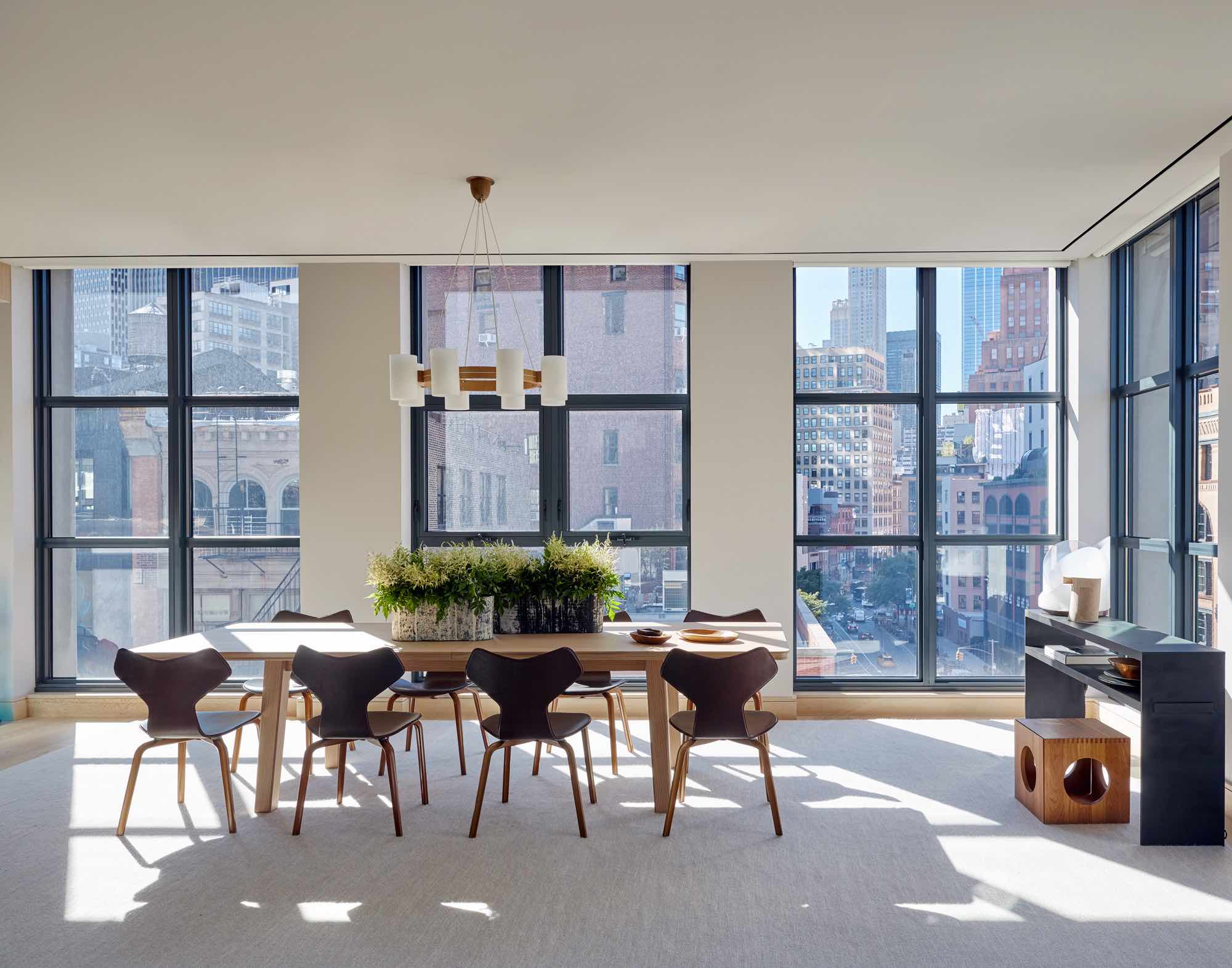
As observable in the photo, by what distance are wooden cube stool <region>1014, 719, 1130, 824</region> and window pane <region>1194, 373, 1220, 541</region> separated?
4.61 ft

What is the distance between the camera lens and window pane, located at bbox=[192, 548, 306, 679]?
19.6 feet

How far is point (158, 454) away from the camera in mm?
6070


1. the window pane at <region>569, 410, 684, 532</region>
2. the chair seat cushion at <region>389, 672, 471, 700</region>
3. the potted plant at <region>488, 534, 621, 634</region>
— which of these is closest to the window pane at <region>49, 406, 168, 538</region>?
the chair seat cushion at <region>389, 672, 471, 700</region>

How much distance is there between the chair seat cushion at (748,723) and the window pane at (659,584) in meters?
1.99

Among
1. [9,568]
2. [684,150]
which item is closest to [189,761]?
[9,568]

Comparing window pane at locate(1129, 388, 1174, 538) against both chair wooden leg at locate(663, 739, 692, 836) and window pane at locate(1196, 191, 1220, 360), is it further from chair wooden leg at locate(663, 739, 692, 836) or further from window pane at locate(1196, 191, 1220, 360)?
chair wooden leg at locate(663, 739, 692, 836)

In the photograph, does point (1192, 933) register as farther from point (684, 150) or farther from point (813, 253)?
point (813, 253)

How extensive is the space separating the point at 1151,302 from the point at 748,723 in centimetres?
379

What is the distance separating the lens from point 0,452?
19.0 ft

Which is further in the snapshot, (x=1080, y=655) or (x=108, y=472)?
(x=108, y=472)

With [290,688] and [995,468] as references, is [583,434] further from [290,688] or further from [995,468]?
[995,468]

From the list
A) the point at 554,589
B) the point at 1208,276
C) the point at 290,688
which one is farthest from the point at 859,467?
the point at 290,688

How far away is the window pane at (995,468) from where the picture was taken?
5891mm

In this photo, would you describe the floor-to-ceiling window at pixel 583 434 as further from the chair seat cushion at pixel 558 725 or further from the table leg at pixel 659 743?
the chair seat cushion at pixel 558 725
